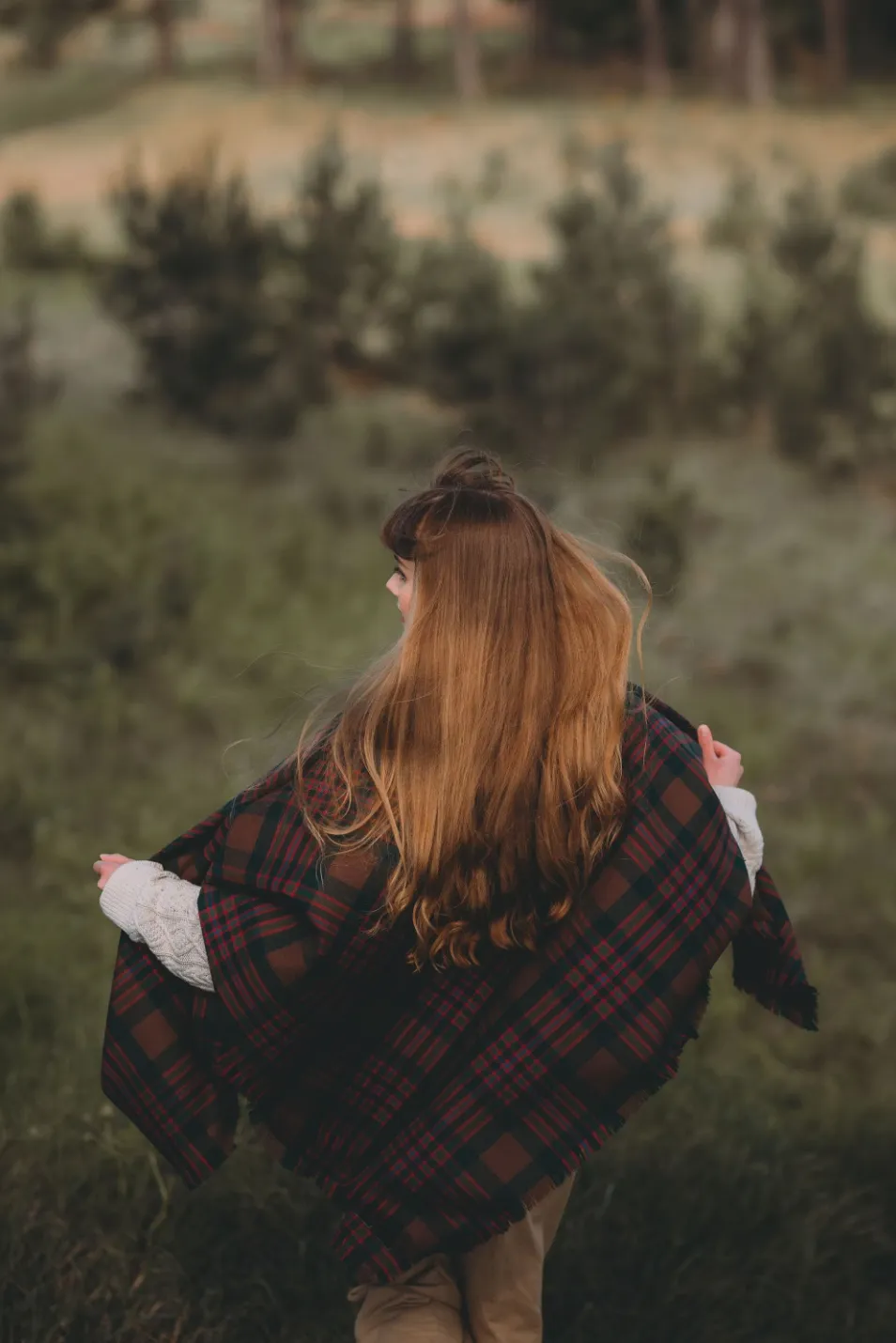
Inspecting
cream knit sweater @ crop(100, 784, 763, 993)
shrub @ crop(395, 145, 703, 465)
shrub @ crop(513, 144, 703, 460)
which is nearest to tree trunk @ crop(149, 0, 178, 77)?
shrub @ crop(395, 145, 703, 465)

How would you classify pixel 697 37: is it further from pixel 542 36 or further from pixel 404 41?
pixel 404 41

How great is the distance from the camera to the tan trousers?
2535 millimetres

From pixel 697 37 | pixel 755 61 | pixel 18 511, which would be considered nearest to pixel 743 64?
pixel 755 61

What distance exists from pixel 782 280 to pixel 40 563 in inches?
207

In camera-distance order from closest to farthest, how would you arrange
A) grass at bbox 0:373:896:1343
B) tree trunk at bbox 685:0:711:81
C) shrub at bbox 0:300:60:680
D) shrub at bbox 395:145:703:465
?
grass at bbox 0:373:896:1343
shrub at bbox 0:300:60:680
shrub at bbox 395:145:703:465
tree trunk at bbox 685:0:711:81

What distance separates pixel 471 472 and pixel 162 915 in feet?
2.75

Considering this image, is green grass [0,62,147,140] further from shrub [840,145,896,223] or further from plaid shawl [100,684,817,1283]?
plaid shawl [100,684,817,1283]

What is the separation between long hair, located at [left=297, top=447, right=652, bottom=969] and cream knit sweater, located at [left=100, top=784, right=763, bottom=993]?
0.27 meters

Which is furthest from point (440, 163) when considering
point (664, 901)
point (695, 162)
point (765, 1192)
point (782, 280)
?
point (664, 901)

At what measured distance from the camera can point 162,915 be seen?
2395mm

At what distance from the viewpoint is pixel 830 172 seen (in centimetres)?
983

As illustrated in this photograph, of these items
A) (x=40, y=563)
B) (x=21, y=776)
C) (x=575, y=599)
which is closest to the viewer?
(x=575, y=599)

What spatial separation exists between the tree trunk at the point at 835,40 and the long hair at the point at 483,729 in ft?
28.4

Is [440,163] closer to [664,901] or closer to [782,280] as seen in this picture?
[782,280]
